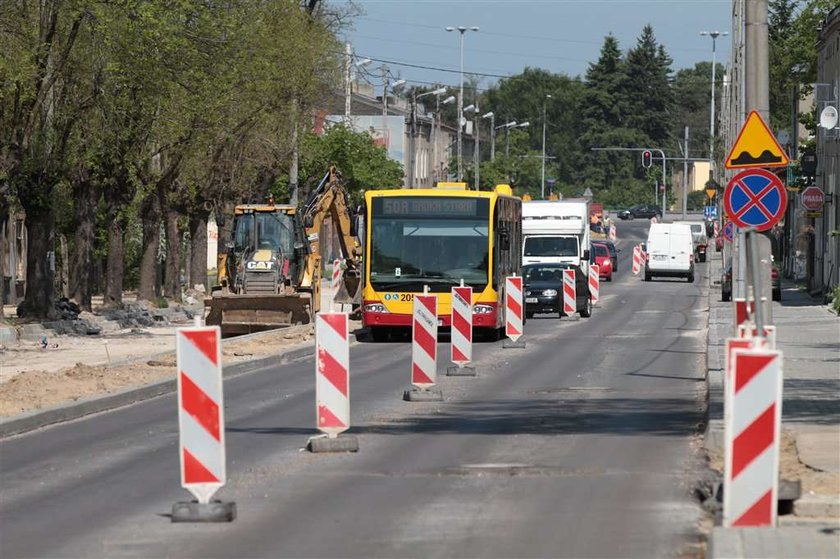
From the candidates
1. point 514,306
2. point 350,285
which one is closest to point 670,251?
point 350,285

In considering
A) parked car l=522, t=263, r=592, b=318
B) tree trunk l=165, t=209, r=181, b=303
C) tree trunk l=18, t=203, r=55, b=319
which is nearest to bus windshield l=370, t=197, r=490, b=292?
tree trunk l=18, t=203, r=55, b=319

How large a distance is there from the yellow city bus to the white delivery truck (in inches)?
725

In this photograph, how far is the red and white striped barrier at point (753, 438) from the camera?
28.8 feet

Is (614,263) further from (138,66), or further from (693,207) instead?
(693,207)

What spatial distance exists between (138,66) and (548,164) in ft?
418

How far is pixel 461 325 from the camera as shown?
22672 millimetres

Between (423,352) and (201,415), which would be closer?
(201,415)

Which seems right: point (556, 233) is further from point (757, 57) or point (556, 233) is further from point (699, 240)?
point (699, 240)

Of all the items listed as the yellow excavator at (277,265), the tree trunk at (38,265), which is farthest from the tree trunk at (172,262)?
the tree trunk at (38,265)

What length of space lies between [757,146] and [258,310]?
19.5 metres

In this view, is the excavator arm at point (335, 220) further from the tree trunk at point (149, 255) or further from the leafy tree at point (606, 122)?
the leafy tree at point (606, 122)

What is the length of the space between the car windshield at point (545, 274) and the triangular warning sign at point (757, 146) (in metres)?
25.5

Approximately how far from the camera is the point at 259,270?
37938mm

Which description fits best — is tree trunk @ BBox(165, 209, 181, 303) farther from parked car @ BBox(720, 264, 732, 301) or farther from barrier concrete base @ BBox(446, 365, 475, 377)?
barrier concrete base @ BBox(446, 365, 475, 377)
